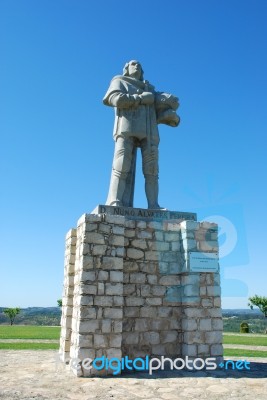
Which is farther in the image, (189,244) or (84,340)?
(189,244)

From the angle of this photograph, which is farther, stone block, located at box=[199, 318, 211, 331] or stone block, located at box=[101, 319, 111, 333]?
stone block, located at box=[199, 318, 211, 331]

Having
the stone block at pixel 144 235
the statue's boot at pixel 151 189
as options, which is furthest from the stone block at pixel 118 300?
the statue's boot at pixel 151 189

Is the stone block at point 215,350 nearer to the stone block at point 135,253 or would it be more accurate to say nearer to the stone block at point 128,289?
the stone block at point 128,289

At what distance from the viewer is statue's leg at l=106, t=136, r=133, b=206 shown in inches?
305

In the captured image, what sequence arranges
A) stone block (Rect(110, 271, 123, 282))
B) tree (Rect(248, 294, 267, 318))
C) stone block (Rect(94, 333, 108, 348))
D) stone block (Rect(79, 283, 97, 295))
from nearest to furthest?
stone block (Rect(94, 333, 108, 348))
stone block (Rect(79, 283, 97, 295))
stone block (Rect(110, 271, 123, 282))
tree (Rect(248, 294, 267, 318))

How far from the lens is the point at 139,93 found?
827 centimetres

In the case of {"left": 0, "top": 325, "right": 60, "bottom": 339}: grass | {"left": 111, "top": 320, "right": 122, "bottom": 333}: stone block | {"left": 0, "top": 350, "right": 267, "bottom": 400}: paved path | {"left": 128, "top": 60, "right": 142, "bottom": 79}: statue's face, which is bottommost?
{"left": 0, "top": 325, "right": 60, "bottom": 339}: grass

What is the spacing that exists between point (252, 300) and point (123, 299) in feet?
82.5

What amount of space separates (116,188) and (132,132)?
130 cm

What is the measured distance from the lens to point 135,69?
8.53 m

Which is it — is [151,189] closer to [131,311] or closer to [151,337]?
[131,311]

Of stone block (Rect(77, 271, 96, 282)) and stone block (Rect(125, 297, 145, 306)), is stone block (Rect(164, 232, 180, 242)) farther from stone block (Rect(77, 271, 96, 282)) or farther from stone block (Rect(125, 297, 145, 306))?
stone block (Rect(77, 271, 96, 282))

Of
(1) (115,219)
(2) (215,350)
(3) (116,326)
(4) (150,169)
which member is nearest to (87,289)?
(3) (116,326)

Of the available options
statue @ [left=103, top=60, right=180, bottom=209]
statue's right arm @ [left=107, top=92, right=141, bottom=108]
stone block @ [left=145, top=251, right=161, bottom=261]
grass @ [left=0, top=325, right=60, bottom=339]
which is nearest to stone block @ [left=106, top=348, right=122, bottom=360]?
stone block @ [left=145, top=251, right=161, bottom=261]
